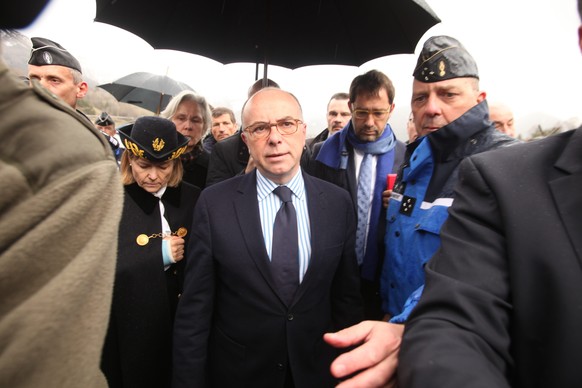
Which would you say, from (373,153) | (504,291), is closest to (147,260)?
(373,153)

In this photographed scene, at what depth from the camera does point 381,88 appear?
256 centimetres

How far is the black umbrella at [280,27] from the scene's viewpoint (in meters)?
2.73

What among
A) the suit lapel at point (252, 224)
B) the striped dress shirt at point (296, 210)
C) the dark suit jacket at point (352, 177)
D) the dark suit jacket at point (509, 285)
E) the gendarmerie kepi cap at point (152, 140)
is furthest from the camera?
the dark suit jacket at point (352, 177)

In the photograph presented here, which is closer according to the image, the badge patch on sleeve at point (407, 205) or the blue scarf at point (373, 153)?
the badge patch on sleeve at point (407, 205)

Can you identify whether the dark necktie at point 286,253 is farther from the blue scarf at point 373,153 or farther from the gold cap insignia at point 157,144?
the gold cap insignia at point 157,144

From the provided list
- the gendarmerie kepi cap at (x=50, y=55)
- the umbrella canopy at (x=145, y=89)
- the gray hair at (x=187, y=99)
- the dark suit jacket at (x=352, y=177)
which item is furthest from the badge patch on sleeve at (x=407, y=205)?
the umbrella canopy at (x=145, y=89)

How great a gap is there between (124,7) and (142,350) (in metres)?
3.08

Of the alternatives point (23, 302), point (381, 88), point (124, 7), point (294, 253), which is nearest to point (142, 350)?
point (294, 253)

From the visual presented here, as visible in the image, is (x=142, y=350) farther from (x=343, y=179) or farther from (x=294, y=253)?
(x=343, y=179)

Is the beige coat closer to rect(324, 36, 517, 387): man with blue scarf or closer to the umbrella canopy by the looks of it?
rect(324, 36, 517, 387): man with blue scarf

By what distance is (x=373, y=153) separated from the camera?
2.55 meters

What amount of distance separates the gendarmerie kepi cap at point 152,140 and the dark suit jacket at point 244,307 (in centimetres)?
60

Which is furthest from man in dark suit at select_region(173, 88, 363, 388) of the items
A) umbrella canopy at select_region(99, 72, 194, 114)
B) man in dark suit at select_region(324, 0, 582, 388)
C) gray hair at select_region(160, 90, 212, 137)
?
umbrella canopy at select_region(99, 72, 194, 114)

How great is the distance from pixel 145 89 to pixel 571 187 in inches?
366
